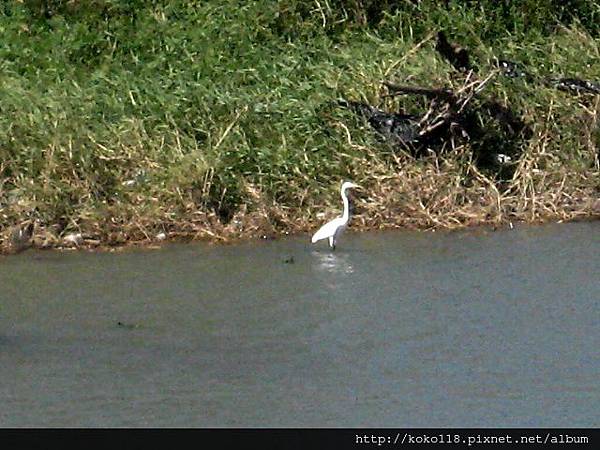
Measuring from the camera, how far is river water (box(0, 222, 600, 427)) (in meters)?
7.14

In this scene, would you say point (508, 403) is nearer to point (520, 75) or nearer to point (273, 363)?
point (273, 363)

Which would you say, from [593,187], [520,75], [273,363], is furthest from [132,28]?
[273,363]

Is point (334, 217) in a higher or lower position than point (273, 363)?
lower

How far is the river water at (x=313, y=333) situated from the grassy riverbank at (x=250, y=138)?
28 cm

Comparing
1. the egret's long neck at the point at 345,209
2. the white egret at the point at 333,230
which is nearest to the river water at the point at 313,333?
the white egret at the point at 333,230

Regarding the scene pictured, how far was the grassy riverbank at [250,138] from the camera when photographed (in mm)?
10695

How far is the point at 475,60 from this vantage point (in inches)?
487

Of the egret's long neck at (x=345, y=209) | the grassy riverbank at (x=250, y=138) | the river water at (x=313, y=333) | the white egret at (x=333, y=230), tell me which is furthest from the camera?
the grassy riverbank at (x=250, y=138)

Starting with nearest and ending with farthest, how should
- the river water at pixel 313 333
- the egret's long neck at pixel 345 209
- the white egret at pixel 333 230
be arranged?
the river water at pixel 313 333 < the white egret at pixel 333 230 < the egret's long neck at pixel 345 209

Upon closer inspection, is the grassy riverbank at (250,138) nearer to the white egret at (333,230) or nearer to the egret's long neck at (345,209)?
the egret's long neck at (345,209)

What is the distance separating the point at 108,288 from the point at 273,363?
190 cm

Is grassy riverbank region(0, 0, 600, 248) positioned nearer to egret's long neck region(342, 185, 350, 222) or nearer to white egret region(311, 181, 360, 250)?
egret's long neck region(342, 185, 350, 222)

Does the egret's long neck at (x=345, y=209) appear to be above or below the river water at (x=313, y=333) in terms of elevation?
below

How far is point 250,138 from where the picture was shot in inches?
444
